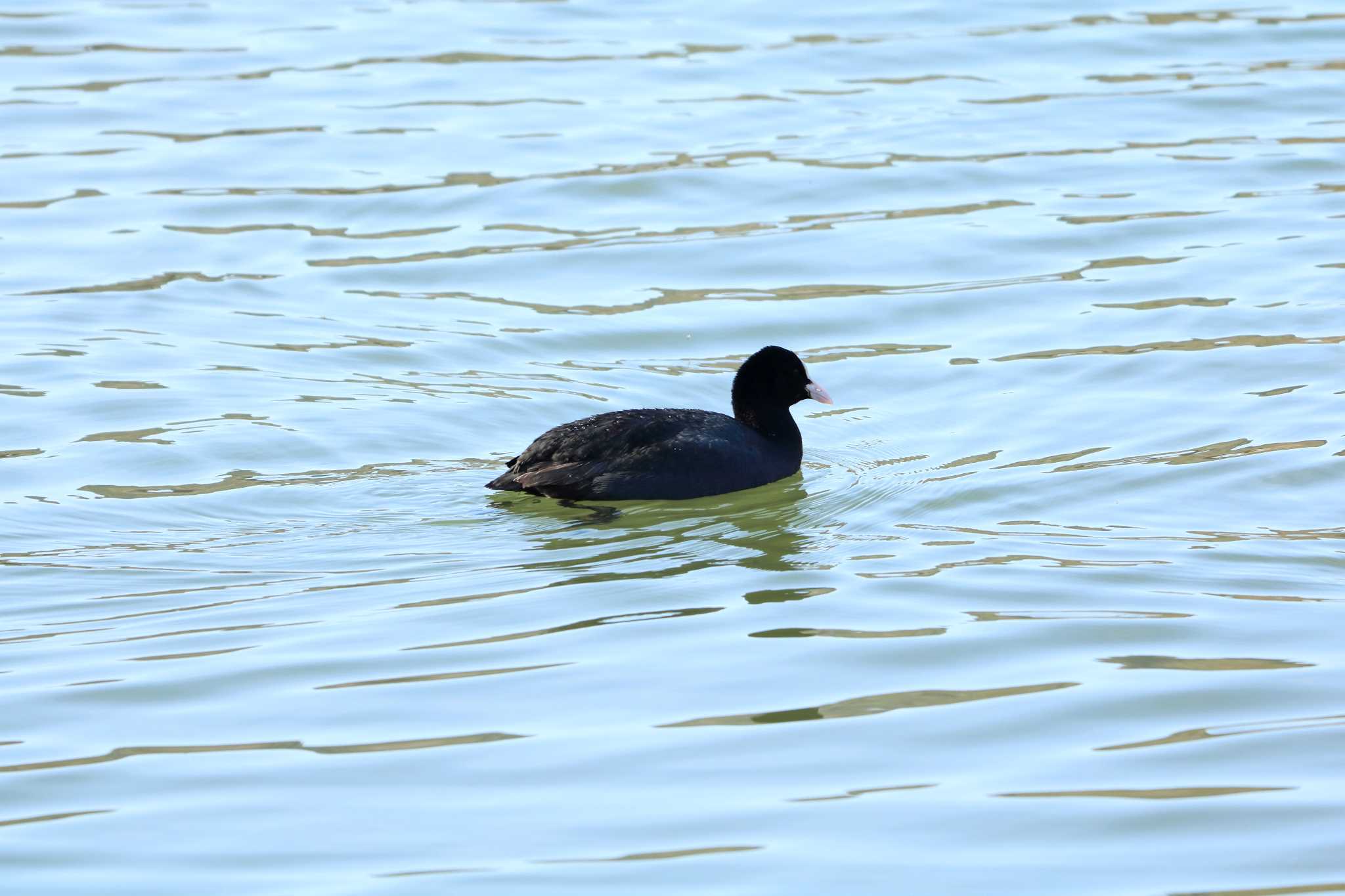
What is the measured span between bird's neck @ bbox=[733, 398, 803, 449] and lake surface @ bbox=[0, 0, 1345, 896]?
0.32 meters

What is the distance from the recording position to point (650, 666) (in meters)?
7.42

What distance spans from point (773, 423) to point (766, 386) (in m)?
0.21

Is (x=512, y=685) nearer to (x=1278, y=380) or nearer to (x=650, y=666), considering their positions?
(x=650, y=666)

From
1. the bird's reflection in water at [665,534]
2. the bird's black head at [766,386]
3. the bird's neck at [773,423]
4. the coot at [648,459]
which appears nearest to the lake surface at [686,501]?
the bird's reflection in water at [665,534]

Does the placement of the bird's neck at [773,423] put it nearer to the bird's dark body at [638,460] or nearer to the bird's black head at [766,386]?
the bird's black head at [766,386]

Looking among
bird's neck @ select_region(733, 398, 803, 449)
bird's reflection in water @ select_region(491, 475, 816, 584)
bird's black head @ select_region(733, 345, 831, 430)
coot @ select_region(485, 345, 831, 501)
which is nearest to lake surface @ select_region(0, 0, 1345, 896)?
bird's reflection in water @ select_region(491, 475, 816, 584)

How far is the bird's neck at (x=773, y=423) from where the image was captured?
10.3 meters

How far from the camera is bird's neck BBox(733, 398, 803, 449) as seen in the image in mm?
10320

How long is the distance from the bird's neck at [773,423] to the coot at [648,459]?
0.35 feet

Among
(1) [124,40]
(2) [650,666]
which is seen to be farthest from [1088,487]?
(1) [124,40]

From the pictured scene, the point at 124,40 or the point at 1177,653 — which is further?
the point at 124,40

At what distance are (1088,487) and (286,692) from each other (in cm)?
445

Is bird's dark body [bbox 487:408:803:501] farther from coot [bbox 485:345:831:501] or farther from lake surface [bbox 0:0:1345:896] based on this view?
lake surface [bbox 0:0:1345:896]

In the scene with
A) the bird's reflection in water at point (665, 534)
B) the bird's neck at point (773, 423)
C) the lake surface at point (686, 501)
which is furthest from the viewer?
the bird's neck at point (773, 423)
